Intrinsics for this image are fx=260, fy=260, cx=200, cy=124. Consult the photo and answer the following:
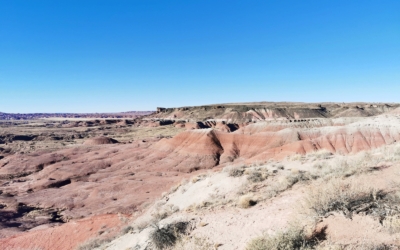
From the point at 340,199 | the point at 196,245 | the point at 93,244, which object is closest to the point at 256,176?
the point at 196,245

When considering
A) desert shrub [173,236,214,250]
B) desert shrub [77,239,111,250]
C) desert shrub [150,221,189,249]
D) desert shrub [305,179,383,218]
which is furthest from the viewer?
desert shrub [77,239,111,250]

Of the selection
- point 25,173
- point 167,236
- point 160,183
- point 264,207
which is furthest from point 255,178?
point 25,173

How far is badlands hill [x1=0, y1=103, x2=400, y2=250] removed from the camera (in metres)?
6.73

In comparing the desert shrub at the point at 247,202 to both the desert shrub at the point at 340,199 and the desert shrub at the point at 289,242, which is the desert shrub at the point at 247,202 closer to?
the desert shrub at the point at 340,199

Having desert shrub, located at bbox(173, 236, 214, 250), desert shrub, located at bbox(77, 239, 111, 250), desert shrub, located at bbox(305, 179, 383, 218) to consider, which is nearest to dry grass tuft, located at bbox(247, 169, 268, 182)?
desert shrub, located at bbox(173, 236, 214, 250)

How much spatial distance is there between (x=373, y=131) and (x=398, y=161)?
37.1 metres

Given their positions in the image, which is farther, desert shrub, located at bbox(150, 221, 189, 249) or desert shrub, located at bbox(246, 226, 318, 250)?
desert shrub, located at bbox(150, 221, 189, 249)

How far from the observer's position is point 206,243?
7.79 m

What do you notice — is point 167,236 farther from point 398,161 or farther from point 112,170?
point 112,170

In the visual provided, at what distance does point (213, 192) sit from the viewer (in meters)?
14.6

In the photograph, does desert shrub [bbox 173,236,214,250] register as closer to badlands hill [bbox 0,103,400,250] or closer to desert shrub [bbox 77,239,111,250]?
badlands hill [bbox 0,103,400,250]

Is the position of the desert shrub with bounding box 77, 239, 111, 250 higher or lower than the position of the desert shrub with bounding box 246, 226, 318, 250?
lower

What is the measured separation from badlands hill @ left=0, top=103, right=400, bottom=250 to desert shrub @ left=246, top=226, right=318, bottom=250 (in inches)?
1.1

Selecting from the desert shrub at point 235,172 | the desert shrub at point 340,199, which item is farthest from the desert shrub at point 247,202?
the desert shrub at point 235,172
